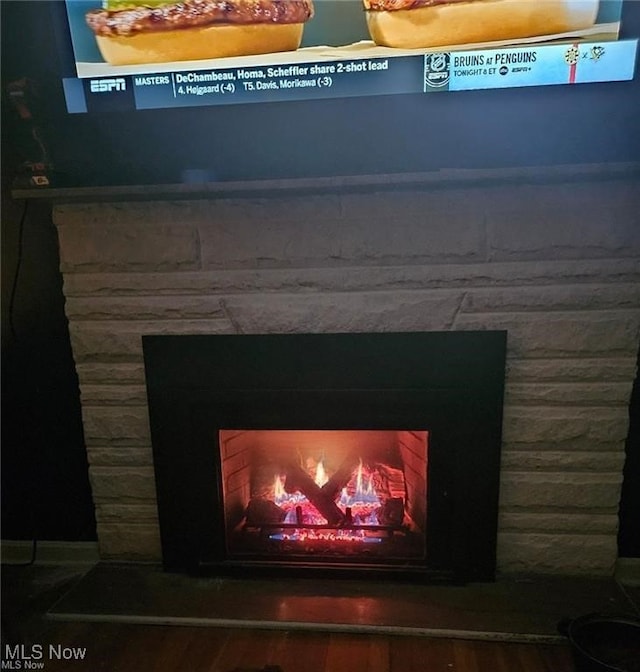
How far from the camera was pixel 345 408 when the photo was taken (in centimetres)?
146

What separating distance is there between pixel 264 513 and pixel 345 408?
434mm

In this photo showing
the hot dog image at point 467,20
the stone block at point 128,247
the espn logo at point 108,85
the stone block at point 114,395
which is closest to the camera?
the hot dog image at point 467,20

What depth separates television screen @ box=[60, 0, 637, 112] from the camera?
4.05 feet

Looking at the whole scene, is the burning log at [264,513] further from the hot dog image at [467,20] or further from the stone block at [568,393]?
the hot dog image at [467,20]

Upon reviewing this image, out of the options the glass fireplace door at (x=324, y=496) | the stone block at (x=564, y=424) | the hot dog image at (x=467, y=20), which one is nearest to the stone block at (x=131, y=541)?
the glass fireplace door at (x=324, y=496)

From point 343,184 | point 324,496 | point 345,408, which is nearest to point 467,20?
point 343,184

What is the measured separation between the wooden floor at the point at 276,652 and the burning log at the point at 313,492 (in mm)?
305

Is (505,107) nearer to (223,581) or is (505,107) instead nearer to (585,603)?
(585,603)

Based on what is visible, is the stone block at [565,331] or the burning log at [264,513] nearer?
the stone block at [565,331]

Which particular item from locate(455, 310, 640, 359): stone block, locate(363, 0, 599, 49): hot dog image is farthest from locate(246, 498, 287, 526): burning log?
locate(363, 0, 599, 49): hot dog image

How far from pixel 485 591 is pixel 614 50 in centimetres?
132

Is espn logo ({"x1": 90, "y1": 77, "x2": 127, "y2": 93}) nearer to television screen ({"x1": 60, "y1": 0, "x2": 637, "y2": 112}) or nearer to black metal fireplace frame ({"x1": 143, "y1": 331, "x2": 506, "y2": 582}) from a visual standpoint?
television screen ({"x1": 60, "y1": 0, "x2": 637, "y2": 112})

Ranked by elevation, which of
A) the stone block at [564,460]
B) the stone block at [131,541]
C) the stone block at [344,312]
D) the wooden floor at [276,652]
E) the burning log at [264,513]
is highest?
the stone block at [344,312]

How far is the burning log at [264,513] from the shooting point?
1.64 m
